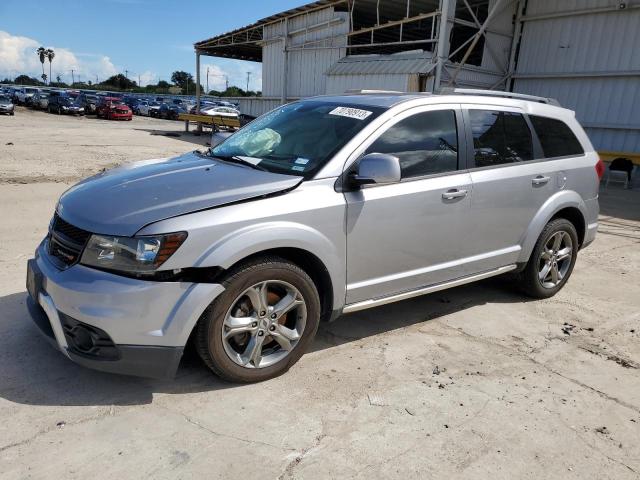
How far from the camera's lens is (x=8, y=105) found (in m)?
33.0

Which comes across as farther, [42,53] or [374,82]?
[42,53]

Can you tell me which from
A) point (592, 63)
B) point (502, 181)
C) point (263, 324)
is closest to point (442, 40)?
point (592, 63)

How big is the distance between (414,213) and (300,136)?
1.00 metres

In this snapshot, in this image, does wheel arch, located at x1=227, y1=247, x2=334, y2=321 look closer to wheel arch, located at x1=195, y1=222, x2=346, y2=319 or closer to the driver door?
wheel arch, located at x1=195, y1=222, x2=346, y2=319

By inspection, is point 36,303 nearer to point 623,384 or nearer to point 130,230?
point 130,230

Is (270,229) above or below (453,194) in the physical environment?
below

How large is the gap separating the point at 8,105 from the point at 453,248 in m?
36.9

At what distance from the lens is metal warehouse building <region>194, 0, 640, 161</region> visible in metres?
14.8

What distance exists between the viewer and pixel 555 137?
4.73m

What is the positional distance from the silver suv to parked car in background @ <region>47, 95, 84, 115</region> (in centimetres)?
3853

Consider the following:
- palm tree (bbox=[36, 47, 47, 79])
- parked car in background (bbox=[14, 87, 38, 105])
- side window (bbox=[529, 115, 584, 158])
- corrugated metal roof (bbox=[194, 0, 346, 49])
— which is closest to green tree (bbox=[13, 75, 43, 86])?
palm tree (bbox=[36, 47, 47, 79])

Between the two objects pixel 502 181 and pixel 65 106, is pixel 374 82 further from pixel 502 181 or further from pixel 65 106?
pixel 65 106

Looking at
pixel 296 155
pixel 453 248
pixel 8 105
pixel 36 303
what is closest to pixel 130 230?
pixel 36 303

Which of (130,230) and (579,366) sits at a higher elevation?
(130,230)
